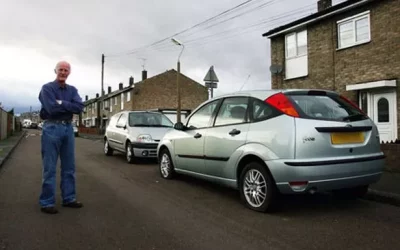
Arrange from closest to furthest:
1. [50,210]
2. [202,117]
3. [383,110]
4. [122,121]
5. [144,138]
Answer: [50,210]
[202,117]
[144,138]
[383,110]
[122,121]

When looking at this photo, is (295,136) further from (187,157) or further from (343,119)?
(187,157)

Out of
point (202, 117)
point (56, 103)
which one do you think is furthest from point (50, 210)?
point (202, 117)

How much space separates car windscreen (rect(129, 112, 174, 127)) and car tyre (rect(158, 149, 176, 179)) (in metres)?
3.43

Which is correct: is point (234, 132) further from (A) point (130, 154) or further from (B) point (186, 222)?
(A) point (130, 154)

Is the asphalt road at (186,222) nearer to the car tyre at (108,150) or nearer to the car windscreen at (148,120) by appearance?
the car windscreen at (148,120)

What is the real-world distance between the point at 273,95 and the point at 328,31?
9.69 metres

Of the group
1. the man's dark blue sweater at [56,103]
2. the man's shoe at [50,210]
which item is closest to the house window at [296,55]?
the man's dark blue sweater at [56,103]

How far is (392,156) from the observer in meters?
8.33

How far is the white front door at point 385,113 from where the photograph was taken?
11.5 meters

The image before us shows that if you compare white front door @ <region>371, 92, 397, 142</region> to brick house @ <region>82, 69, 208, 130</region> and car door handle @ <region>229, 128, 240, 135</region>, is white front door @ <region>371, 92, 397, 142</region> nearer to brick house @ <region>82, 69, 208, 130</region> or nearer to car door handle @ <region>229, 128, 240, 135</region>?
car door handle @ <region>229, 128, 240, 135</region>

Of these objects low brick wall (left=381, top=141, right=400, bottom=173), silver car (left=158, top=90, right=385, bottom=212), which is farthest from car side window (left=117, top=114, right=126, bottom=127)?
low brick wall (left=381, top=141, right=400, bottom=173)

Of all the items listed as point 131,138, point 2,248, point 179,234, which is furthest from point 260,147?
point 131,138

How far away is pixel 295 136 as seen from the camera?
4.73m

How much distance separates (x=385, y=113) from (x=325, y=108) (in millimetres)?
7826
